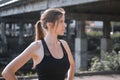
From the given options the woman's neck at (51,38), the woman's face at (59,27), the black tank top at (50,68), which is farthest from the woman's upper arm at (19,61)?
the woman's face at (59,27)

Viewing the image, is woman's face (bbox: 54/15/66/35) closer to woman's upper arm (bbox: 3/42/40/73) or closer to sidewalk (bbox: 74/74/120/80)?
woman's upper arm (bbox: 3/42/40/73)

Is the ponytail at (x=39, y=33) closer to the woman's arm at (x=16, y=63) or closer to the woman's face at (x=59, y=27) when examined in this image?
the woman's face at (x=59, y=27)

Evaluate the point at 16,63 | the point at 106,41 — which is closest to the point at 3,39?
the point at 106,41

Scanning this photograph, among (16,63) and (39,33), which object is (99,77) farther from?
(16,63)

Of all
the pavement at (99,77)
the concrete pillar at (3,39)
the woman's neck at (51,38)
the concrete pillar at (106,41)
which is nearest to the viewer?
the woman's neck at (51,38)

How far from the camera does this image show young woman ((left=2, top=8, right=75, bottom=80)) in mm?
3635

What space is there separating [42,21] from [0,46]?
1968 inches

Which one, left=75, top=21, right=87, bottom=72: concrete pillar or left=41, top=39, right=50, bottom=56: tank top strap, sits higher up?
left=41, top=39, right=50, bottom=56: tank top strap

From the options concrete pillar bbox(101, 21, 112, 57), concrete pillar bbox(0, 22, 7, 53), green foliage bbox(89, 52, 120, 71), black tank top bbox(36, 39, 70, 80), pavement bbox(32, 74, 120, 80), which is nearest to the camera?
black tank top bbox(36, 39, 70, 80)

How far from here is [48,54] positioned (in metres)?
3.68

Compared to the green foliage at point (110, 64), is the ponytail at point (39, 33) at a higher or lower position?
higher

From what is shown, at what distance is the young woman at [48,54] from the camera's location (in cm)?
363

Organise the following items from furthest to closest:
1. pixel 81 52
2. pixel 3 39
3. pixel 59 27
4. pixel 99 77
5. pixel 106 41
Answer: pixel 3 39, pixel 106 41, pixel 81 52, pixel 99 77, pixel 59 27

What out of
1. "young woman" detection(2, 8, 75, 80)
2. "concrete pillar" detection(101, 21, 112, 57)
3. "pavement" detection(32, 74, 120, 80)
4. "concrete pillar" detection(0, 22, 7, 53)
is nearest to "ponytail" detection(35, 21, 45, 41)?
"young woman" detection(2, 8, 75, 80)
